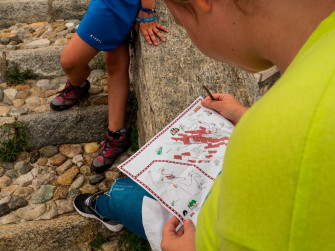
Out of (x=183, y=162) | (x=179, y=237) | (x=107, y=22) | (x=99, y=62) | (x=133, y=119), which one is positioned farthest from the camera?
(x=99, y=62)

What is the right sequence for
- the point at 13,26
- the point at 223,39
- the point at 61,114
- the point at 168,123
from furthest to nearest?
the point at 13,26 → the point at 61,114 → the point at 168,123 → the point at 223,39

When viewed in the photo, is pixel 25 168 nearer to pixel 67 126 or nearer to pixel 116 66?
pixel 67 126

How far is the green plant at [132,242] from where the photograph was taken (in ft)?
6.16

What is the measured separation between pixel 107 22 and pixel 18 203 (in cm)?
124

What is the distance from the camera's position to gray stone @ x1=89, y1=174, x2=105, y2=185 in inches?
82.6

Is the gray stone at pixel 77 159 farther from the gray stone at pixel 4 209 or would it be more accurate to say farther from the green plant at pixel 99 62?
the green plant at pixel 99 62

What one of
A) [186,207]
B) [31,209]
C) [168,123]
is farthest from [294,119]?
[31,209]

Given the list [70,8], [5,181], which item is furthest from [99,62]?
[5,181]

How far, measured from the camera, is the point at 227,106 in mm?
1415

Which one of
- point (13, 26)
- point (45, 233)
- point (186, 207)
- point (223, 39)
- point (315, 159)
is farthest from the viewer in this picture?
point (13, 26)

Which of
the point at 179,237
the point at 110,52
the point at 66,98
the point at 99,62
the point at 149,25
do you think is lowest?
the point at 66,98

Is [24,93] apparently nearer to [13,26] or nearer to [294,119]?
[13,26]

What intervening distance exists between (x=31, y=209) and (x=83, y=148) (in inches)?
22.7

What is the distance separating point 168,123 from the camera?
1.55 meters
